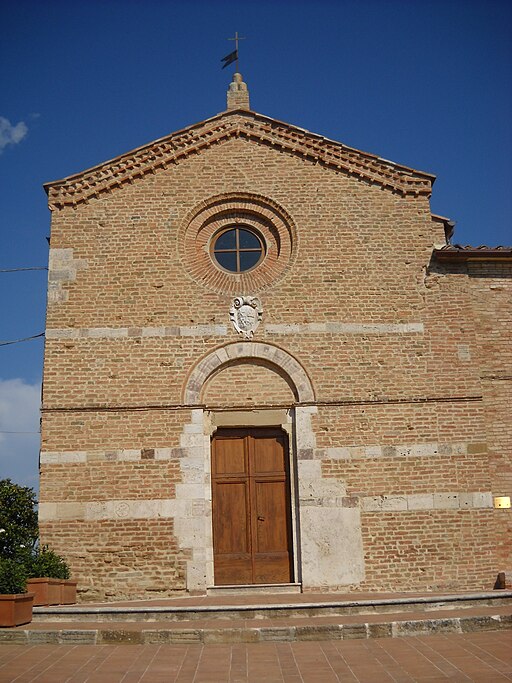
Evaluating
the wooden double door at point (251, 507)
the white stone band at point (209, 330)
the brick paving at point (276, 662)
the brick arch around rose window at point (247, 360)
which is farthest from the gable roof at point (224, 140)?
the brick paving at point (276, 662)

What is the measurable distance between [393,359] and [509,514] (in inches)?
134

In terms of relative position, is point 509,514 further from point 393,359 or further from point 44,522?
point 44,522

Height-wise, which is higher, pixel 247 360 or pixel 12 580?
pixel 247 360

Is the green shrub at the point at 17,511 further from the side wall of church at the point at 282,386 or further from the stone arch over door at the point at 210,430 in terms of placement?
the stone arch over door at the point at 210,430

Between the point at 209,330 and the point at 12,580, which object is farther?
the point at 209,330

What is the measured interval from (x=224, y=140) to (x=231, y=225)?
1.80m

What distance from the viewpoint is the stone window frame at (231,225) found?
43.1 ft

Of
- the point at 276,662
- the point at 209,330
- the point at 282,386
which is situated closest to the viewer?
the point at 276,662

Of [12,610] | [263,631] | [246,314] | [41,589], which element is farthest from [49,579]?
[246,314]

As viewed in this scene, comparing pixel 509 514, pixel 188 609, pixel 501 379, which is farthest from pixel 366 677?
pixel 501 379

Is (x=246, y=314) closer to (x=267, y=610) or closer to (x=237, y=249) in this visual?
(x=237, y=249)

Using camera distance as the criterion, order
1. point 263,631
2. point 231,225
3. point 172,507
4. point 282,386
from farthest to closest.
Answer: point 231,225 < point 282,386 < point 172,507 < point 263,631

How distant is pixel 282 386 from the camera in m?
12.6

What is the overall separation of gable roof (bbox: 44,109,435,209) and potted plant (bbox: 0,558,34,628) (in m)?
7.06
